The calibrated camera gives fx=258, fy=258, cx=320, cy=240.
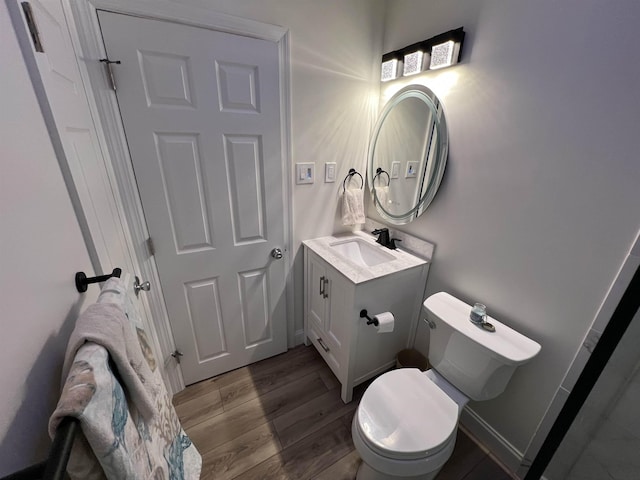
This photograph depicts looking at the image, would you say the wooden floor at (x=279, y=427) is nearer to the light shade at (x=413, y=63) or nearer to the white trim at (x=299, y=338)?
the white trim at (x=299, y=338)

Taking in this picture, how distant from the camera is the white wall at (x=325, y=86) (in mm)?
1324

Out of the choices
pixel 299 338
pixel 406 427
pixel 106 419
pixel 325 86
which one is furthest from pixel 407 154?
pixel 106 419

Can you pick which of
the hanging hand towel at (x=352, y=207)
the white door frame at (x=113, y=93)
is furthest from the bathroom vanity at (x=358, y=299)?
the white door frame at (x=113, y=93)

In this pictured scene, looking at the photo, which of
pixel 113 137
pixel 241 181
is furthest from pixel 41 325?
pixel 241 181

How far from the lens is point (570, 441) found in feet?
2.44

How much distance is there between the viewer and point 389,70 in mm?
1532

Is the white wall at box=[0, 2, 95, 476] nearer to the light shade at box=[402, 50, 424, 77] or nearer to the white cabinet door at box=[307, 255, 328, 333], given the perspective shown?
the white cabinet door at box=[307, 255, 328, 333]

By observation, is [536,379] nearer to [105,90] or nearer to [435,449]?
[435,449]

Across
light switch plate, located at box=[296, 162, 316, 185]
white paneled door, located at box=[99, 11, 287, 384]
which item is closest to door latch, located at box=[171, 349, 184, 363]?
white paneled door, located at box=[99, 11, 287, 384]

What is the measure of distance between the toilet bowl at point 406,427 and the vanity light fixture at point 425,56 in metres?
1.50

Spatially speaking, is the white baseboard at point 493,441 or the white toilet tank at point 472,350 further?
the white baseboard at point 493,441

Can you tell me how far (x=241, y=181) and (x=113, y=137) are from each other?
1.84ft

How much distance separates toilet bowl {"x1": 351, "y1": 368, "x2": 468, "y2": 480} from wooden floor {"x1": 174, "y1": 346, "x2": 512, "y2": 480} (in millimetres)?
250

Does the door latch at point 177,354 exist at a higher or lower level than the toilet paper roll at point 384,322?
lower
